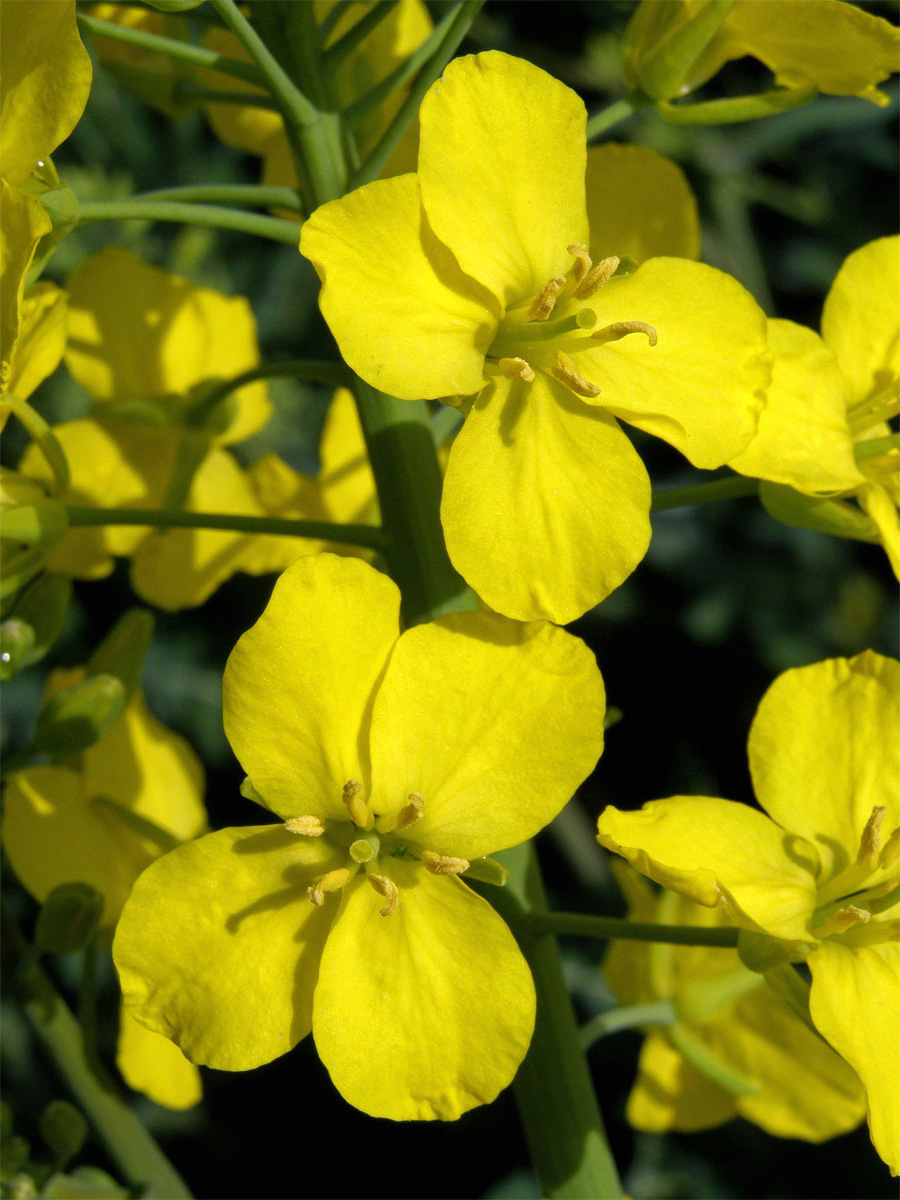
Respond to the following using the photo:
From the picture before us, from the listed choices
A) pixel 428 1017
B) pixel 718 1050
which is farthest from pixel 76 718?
pixel 718 1050

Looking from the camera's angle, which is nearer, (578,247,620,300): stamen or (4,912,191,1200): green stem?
(578,247,620,300): stamen

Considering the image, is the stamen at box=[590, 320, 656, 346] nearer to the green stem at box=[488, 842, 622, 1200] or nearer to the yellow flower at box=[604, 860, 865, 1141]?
the green stem at box=[488, 842, 622, 1200]

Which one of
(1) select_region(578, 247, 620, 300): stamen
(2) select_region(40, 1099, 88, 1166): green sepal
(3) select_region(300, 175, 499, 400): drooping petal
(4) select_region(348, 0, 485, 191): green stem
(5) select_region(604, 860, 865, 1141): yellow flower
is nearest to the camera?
(3) select_region(300, 175, 499, 400): drooping petal

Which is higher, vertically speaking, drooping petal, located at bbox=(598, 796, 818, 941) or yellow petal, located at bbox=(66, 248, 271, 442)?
yellow petal, located at bbox=(66, 248, 271, 442)

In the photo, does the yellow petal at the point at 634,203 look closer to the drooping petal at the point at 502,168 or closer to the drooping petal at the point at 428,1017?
the drooping petal at the point at 502,168

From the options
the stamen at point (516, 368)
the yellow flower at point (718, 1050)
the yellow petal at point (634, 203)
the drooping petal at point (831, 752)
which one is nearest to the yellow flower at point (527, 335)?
the stamen at point (516, 368)

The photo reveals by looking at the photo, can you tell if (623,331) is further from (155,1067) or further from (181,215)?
(155,1067)

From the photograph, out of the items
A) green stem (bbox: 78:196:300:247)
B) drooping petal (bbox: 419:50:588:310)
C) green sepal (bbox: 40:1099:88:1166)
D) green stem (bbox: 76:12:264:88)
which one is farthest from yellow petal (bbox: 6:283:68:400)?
green sepal (bbox: 40:1099:88:1166)
